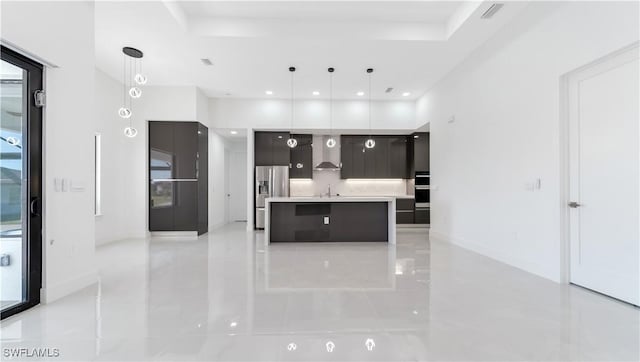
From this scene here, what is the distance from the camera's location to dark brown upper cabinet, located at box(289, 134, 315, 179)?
27.8ft

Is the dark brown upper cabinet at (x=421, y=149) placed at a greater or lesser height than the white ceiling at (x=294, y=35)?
lesser

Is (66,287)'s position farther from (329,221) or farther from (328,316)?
(329,221)

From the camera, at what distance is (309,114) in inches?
304

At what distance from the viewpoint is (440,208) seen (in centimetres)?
646

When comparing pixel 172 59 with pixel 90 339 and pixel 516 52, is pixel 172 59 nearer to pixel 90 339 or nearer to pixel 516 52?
pixel 90 339

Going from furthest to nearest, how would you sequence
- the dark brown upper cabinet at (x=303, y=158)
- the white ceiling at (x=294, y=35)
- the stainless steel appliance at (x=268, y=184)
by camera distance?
1. the dark brown upper cabinet at (x=303, y=158)
2. the stainless steel appliance at (x=268, y=184)
3. the white ceiling at (x=294, y=35)

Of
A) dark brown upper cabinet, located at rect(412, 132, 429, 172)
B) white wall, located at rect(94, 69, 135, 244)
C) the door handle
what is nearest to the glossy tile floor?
the door handle

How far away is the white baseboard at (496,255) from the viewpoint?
3802 mm

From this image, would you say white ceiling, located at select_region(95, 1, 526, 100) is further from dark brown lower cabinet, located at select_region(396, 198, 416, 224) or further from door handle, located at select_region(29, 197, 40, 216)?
dark brown lower cabinet, located at select_region(396, 198, 416, 224)

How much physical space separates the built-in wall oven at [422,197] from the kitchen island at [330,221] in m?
2.41

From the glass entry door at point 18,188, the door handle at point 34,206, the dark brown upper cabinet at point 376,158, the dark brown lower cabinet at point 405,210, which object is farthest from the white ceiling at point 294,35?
the dark brown lower cabinet at point 405,210

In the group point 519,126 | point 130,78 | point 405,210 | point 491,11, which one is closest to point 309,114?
point 405,210

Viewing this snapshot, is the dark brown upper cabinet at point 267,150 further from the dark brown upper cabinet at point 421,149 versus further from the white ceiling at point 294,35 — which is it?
the dark brown upper cabinet at point 421,149

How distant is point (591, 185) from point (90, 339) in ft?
16.3
